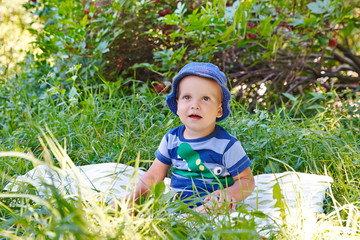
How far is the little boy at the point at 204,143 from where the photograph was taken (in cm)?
189

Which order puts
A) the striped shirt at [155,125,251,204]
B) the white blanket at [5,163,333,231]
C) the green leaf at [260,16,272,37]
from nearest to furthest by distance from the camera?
the white blanket at [5,163,333,231] < the striped shirt at [155,125,251,204] < the green leaf at [260,16,272,37]

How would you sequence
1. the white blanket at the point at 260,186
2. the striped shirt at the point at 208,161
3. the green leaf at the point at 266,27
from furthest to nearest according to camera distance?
1. the green leaf at the point at 266,27
2. the striped shirt at the point at 208,161
3. the white blanket at the point at 260,186

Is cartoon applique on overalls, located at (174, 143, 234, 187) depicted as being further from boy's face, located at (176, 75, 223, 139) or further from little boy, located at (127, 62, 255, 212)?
boy's face, located at (176, 75, 223, 139)

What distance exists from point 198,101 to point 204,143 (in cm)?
22

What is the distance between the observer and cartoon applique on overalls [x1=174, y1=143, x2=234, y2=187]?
1.95m

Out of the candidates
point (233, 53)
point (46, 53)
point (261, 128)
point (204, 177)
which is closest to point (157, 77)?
point (233, 53)

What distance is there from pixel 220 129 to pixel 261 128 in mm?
749

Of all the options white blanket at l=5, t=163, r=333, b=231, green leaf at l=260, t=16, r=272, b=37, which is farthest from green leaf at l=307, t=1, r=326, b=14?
white blanket at l=5, t=163, r=333, b=231

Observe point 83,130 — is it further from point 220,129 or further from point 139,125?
point 220,129

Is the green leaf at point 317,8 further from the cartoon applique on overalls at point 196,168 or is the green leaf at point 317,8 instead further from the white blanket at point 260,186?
the cartoon applique on overalls at point 196,168

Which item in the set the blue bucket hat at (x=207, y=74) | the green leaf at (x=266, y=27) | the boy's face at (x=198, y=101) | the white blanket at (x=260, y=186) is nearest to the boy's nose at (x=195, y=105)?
the boy's face at (x=198, y=101)

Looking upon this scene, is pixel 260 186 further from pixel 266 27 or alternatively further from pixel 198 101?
pixel 266 27

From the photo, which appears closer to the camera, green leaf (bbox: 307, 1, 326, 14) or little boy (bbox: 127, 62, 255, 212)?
little boy (bbox: 127, 62, 255, 212)

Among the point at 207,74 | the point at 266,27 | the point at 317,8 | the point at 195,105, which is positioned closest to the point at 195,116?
the point at 195,105
